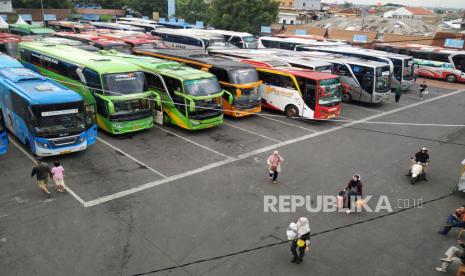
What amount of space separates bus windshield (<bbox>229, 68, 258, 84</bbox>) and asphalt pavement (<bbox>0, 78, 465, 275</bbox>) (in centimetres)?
278

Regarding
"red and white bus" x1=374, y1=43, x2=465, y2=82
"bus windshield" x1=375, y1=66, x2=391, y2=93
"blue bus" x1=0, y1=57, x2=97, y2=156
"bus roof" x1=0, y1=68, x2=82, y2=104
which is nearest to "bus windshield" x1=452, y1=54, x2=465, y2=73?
"red and white bus" x1=374, y1=43, x2=465, y2=82

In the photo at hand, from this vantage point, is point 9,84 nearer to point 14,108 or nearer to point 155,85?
point 14,108

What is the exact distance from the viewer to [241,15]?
163 feet

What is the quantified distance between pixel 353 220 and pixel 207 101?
29.6ft

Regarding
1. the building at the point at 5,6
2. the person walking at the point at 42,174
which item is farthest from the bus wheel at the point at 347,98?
the building at the point at 5,6

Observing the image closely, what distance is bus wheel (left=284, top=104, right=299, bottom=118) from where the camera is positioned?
20.0 m

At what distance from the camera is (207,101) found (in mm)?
17297

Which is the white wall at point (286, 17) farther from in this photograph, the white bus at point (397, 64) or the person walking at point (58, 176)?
the person walking at point (58, 176)

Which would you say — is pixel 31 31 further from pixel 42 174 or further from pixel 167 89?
pixel 42 174

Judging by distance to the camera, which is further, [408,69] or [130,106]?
[408,69]

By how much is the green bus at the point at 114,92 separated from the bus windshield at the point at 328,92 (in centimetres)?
822

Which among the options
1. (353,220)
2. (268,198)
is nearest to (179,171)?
(268,198)

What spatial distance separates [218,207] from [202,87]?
7672 millimetres

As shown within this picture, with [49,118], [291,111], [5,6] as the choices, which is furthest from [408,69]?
[5,6]
